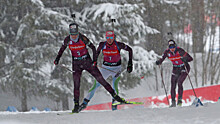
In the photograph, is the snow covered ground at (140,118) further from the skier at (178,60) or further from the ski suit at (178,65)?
the ski suit at (178,65)

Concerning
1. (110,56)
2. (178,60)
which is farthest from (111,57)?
(178,60)

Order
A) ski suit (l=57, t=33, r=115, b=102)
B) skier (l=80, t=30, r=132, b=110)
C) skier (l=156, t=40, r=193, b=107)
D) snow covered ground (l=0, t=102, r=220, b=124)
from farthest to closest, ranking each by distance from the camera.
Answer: skier (l=156, t=40, r=193, b=107), skier (l=80, t=30, r=132, b=110), ski suit (l=57, t=33, r=115, b=102), snow covered ground (l=0, t=102, r=220, b=124)

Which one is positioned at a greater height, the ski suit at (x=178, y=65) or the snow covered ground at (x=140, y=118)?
the ski suit at (x=178, y=65)

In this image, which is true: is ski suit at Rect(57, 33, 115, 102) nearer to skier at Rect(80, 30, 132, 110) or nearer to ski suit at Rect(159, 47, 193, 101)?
skier at Rect(80, 30, 132, 110)

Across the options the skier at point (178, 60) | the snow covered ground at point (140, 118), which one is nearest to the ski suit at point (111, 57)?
the snow covered ground at point (140, 118)

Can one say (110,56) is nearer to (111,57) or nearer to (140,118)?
(111,57)

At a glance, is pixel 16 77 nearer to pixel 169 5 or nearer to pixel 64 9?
pixel 64 9

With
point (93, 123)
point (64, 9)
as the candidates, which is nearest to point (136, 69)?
point (64, 9)

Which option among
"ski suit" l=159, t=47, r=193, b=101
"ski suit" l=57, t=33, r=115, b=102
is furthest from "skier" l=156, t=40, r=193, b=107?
"ski suit" l=57, t=33, r=115, b=102

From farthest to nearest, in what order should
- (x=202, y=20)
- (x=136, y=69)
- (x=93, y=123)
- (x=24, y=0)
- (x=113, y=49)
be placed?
(x=202, y=20) < (x=136, y=69) < (x=24, y=0) < (x=113, y=49) < (x=93, y=123)

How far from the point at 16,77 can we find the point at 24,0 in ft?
10.3

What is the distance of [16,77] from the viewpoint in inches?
478

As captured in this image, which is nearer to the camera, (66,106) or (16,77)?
(16,77)

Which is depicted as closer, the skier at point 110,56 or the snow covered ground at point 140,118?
the snow covered ground at point 140,118
